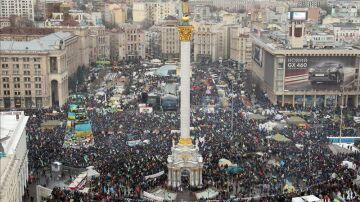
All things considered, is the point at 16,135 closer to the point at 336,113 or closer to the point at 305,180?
the point at 305,180

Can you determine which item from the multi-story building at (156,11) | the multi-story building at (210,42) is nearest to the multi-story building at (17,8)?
the multi-story building at (156,11)

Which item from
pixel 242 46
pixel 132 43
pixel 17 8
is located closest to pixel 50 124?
pixel 242 46

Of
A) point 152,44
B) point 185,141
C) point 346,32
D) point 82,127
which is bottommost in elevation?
point 82,127

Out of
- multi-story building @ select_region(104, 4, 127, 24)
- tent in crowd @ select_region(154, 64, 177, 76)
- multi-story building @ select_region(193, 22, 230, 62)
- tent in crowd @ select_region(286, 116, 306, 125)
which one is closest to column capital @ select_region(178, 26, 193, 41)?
tent in crowd @ select_region(286, 116, 306, 125)

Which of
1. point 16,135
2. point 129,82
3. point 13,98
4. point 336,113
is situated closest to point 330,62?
point 336,113

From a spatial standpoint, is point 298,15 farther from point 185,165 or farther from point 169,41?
point 169,41
